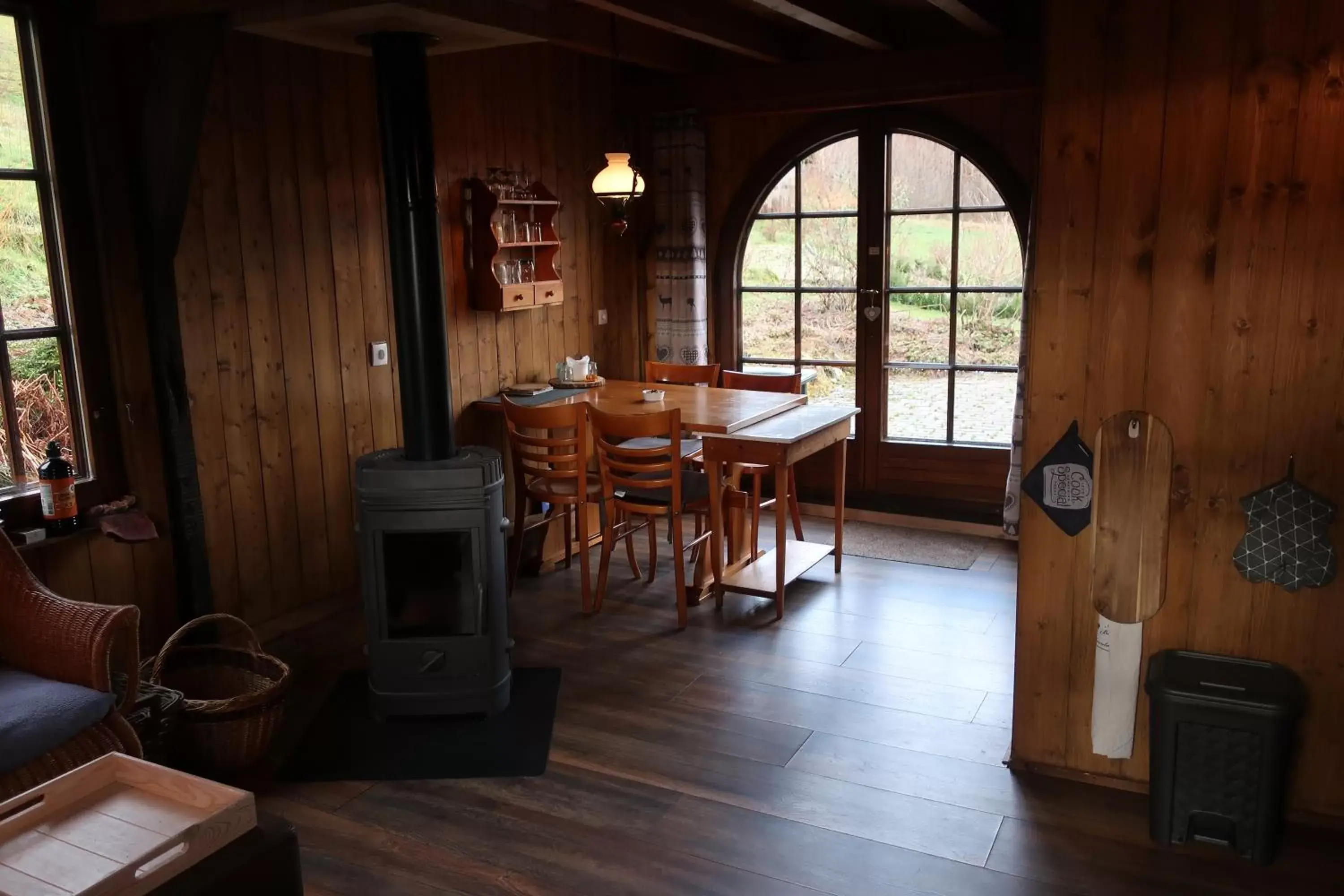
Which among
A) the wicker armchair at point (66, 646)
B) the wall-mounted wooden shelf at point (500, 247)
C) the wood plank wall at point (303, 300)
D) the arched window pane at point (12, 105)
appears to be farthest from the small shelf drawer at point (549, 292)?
the wicker armchair at point (66, 646)

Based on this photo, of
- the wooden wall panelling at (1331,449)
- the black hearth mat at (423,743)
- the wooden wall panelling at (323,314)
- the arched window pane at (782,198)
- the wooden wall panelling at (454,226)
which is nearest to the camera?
the wooden wall panelling at (1331,449)

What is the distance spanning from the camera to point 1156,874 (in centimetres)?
260

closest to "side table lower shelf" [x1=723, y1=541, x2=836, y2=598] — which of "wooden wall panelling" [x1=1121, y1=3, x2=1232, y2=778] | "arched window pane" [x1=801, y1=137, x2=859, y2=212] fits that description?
"wooden wall panelling" [x1=1121, y1=3, x2=1232, y2=778]

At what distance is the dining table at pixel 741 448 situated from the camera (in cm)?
416

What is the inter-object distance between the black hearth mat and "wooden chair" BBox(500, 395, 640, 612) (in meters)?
0.94

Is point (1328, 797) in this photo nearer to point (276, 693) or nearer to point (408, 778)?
point (408, 778)

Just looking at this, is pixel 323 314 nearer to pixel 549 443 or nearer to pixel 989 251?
pixel 549 443

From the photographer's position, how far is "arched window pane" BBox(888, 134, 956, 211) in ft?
17.3

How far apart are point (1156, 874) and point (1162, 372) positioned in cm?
122

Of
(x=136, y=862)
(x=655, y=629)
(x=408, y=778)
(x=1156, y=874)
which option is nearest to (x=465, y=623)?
(x=408, y=778)

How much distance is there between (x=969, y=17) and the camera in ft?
14.1

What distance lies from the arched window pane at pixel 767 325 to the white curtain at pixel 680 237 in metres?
0.28

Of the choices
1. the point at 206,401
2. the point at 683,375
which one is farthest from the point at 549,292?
the point at 206,401

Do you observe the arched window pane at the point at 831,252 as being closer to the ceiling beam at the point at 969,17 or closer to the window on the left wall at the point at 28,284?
the ceiling beam at the point at 969,17
